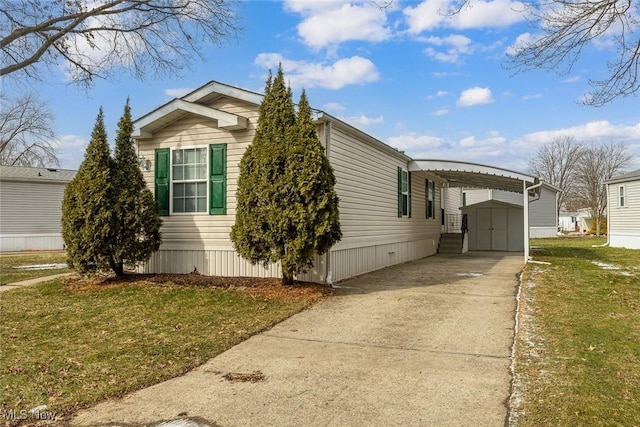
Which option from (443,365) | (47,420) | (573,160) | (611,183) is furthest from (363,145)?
(573,160)

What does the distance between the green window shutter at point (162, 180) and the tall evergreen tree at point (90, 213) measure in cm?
130

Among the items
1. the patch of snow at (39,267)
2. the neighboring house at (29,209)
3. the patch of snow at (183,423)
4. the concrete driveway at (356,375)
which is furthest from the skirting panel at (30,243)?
the patch of snow at (183,423)

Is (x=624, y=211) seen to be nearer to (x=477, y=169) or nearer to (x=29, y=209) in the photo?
(x=477, y=169)

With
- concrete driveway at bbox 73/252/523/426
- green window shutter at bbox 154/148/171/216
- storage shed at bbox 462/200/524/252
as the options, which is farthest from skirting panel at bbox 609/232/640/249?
green window shutter at bbox 154/148/171/216

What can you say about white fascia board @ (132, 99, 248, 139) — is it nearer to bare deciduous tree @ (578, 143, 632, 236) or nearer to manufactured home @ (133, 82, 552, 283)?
manufactured home @ (133, 82, 552, 283)

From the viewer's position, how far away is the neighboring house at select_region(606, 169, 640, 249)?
70.5 ft

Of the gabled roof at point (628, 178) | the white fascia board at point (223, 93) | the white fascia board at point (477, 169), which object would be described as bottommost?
the white fascia board at point (477, 169)

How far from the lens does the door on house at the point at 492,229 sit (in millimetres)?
21469

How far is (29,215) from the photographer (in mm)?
22672

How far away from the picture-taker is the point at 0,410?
371 centimetres

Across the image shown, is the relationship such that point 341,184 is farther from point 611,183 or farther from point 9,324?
point 611,183

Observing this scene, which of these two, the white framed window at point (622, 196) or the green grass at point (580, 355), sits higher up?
the white framed window at point (622, 196)

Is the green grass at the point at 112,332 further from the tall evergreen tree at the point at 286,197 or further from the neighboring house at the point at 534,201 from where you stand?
the neighboring house at the point at 534,201

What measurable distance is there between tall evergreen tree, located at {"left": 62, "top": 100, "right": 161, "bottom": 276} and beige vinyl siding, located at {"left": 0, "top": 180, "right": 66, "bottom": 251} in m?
14.8
